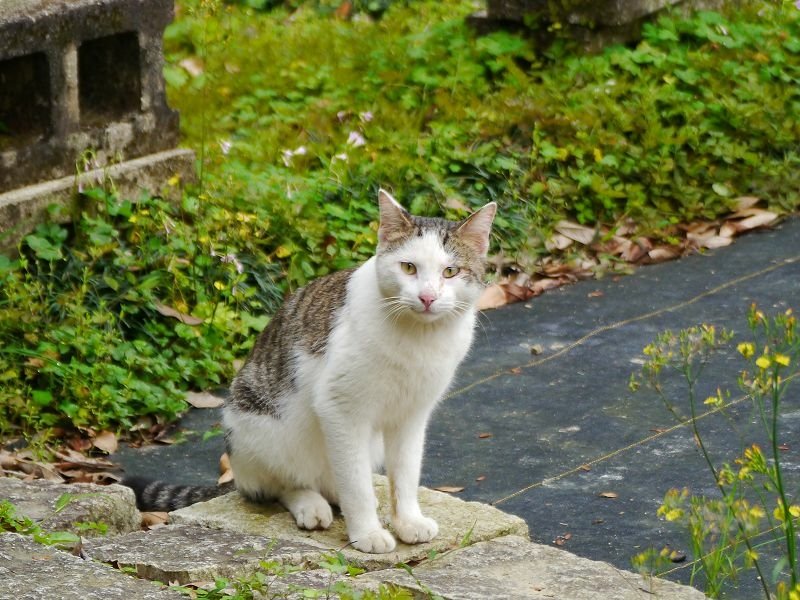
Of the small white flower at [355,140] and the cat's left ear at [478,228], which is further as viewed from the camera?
the small white flower at [355,140]

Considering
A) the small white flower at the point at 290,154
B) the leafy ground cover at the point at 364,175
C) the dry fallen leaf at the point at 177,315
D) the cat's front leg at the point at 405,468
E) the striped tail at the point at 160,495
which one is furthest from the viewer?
the small white flower at the point at 290,154

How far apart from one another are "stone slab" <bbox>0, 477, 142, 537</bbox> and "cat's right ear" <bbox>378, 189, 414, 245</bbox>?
44.3 inches

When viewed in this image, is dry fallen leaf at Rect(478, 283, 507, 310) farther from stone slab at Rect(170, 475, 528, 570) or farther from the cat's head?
the cat's head

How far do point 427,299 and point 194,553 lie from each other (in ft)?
3.26

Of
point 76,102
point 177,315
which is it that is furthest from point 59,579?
point 76,102

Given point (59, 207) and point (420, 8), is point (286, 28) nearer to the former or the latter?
point (420, 8)

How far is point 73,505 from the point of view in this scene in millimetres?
3943

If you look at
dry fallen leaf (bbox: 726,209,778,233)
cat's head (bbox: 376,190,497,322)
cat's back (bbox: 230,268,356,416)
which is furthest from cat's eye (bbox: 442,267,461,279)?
dry fallen leaf (bbox: 726,209,778,233)

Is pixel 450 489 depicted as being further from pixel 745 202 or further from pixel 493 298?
pixel 745 202

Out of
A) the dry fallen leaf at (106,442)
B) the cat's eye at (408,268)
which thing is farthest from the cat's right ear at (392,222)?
the dry fallen leaf at (106,442)

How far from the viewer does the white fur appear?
411cm

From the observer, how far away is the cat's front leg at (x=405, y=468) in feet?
13.9

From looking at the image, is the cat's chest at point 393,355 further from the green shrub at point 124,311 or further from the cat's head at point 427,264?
the green shrub at point 124,311

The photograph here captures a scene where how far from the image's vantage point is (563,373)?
5.99m
